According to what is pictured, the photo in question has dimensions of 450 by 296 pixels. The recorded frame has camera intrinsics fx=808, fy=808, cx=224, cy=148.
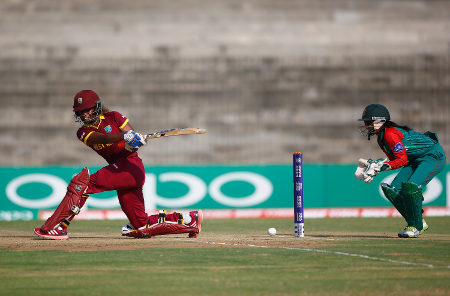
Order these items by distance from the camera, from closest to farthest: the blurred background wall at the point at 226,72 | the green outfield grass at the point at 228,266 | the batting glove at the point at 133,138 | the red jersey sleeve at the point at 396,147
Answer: the green outfield grass at the point at 228,266 → the batting glove at the point at 133,138 → the red jersey sleeve at the point at 396,147 → the blurred background wall at the point at 226,72

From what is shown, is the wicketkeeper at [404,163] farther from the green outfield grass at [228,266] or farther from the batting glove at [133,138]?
the batting glove at [133,138]

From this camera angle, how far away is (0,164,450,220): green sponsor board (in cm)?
1703

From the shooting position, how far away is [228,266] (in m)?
7.22

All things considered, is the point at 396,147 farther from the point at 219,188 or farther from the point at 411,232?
the point at 219,188

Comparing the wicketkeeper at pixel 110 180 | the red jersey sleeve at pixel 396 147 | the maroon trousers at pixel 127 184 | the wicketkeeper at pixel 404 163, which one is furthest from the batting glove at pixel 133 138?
the red jersey sleeve at pixel 396 147

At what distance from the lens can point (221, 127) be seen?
74.1 ft

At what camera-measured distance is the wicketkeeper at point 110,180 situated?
364 inches

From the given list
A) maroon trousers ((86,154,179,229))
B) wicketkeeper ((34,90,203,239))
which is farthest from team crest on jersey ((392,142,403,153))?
maroon trousers ((86,154,179,229))

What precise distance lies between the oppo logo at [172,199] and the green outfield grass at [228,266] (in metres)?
6.82

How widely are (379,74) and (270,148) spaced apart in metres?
4.12

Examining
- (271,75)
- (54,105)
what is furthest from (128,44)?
(271,75)

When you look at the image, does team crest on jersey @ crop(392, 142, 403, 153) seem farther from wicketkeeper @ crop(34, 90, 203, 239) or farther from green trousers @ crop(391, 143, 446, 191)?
wicketkeeper @ crop(34, 90, 203, 239)

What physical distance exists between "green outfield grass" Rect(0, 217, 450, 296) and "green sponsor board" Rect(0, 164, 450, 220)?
6859mm

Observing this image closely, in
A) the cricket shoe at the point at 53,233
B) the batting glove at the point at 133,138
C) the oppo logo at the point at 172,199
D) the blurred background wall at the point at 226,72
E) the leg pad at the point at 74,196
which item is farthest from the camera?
the blurred background wall at the point at 226,72
